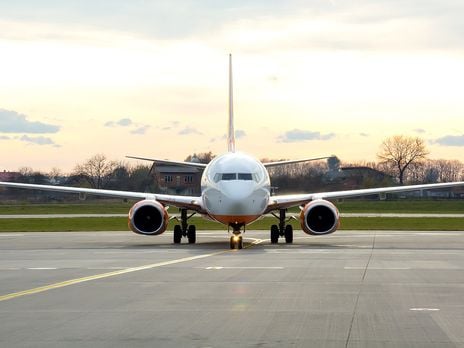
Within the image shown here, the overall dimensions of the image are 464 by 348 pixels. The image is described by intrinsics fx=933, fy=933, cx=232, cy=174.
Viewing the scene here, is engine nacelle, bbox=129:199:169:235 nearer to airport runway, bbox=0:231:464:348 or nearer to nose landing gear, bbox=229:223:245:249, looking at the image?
nose landing gear, bbox=229:223:245:249

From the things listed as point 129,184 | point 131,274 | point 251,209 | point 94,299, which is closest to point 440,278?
point 131,274

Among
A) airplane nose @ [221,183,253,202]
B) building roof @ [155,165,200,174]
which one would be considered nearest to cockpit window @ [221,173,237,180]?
airplane nose @ [221,183,253,202]

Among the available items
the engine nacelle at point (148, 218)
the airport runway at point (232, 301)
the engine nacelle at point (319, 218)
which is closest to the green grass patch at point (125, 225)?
the engine nacelle at point (319, 218)

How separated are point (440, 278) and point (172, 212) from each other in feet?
191

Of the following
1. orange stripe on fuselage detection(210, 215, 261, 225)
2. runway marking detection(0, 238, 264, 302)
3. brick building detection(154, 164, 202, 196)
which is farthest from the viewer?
brick building detection(154, 164, 202, 196)

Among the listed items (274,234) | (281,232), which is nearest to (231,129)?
(281,232)

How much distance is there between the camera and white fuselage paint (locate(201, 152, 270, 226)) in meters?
33.9

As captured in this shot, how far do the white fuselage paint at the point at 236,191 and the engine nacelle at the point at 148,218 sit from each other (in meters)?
1.84

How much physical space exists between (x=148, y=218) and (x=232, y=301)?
22831 mm

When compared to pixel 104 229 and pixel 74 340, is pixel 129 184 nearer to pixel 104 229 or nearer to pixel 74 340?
pixel 104 229

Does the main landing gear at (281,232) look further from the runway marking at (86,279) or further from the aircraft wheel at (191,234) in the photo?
the runway marking at (86,279)

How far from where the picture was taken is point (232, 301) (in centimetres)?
1457

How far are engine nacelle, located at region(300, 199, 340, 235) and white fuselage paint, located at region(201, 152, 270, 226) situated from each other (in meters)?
1.90

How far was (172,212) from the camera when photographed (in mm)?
76938
